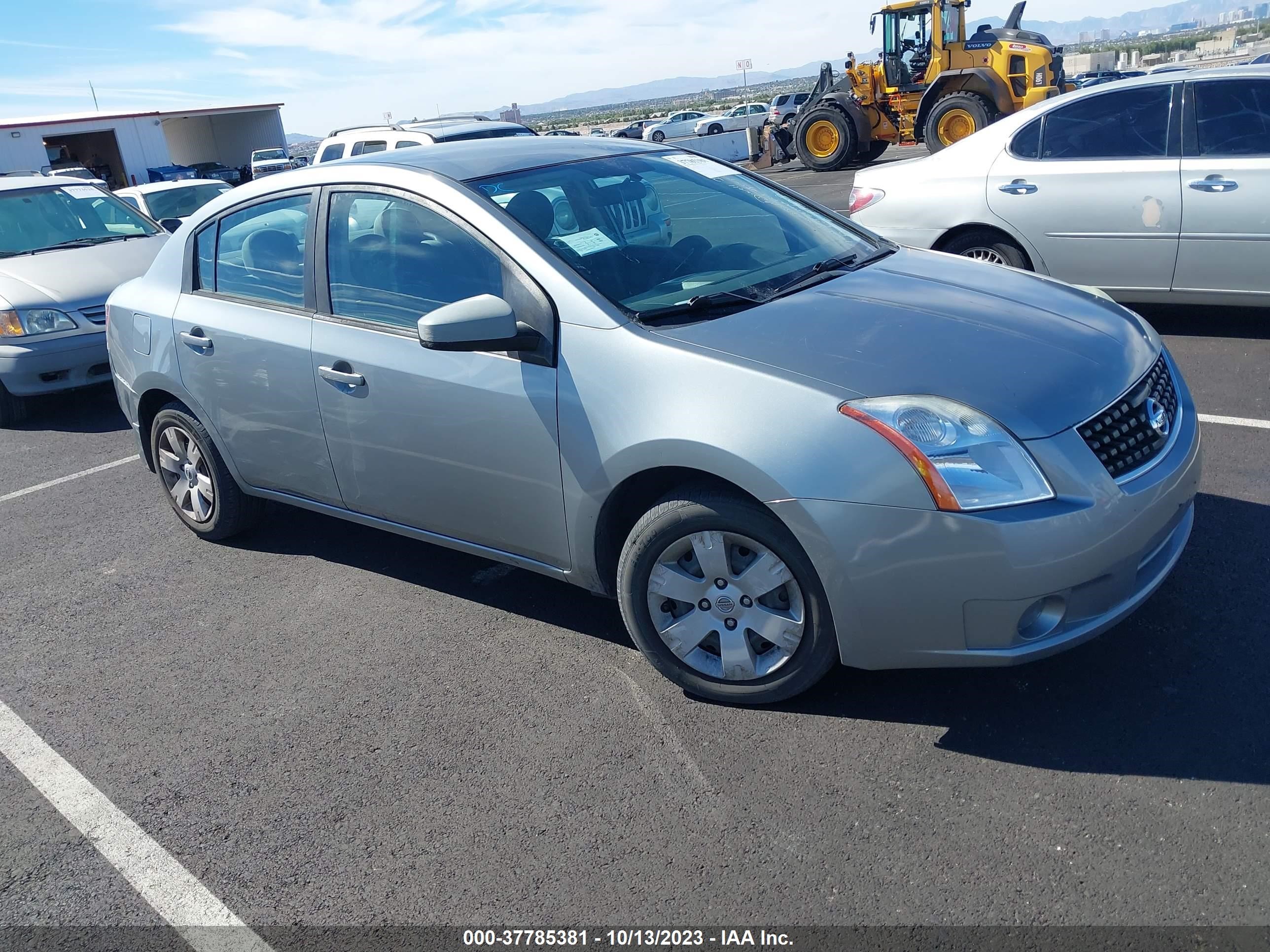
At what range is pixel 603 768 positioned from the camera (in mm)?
3066

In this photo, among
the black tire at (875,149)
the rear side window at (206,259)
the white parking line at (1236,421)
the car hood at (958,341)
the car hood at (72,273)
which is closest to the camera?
the car hood at (958,341)

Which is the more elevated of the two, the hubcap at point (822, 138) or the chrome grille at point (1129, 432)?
the chrome grille at point (1129, 432)

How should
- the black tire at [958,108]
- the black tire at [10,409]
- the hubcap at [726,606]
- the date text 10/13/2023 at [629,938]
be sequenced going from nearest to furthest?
1. the date text 10/13/2023 at [629,938]
2. the hubcap at [726,606]
3. the black tire at [10,409]
4. the black tire at [958,108]

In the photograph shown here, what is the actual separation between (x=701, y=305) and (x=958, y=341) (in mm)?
796

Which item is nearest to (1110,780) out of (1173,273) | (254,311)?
(254,311)

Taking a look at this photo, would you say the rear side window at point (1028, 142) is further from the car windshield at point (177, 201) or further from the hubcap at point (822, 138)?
the hubcap at point (822, 138)

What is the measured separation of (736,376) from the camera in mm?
2971

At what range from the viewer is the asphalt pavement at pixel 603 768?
99.7 inches

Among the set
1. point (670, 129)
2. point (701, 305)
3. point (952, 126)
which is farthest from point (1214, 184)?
point (670, 129)

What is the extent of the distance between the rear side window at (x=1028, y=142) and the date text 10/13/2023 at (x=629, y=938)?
5554mm

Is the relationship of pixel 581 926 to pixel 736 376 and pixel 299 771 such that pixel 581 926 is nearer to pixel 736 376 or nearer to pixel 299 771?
pixel 299 771

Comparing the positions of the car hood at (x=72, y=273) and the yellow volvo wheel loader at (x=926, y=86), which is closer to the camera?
the car hood at (x=72, y=273)

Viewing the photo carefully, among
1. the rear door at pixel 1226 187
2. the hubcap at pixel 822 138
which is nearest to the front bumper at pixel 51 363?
the rear door at pixel 1226 187

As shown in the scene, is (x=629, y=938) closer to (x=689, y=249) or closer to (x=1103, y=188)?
(x=689, y=249)
